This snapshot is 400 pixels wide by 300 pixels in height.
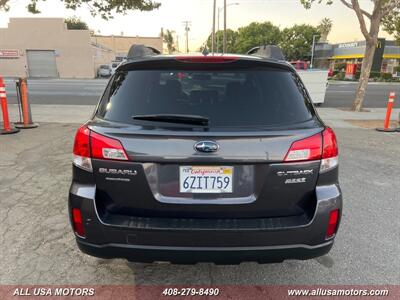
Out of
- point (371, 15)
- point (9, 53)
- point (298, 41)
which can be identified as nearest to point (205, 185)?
point (371, 15)

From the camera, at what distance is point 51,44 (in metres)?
40.2

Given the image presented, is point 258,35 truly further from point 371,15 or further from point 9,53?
point 371,15

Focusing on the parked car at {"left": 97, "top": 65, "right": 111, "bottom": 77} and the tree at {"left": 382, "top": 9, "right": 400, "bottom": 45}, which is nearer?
the tree at {"left": 382, "top": 9, "right": 400, "bottom": 45}

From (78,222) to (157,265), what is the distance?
3.33 feet

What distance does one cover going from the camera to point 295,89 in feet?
7.80

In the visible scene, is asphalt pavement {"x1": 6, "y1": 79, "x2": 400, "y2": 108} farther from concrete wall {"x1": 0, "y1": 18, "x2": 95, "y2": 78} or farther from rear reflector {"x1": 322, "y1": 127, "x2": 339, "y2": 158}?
concrete wall {"x1": 0, "y1": 18, "x2": 95, "y2": 78}

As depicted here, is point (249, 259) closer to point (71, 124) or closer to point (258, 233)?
point (258, 233)

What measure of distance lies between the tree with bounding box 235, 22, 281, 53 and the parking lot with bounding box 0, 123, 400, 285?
240 feet

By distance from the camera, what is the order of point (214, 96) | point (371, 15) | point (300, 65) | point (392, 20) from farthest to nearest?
point (300, 65)
point (392, 20)
point (371, 15)
point (214, 96)

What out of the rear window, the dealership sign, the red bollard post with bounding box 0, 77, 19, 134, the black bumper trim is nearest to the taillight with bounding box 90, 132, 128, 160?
the rear window

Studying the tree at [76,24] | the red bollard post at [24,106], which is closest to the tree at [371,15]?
the red bollard post at [24,106]

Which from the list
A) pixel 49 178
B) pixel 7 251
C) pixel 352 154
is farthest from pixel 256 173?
pixel 352 154

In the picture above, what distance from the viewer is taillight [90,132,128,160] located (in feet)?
6.69

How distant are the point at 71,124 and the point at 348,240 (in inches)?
322
